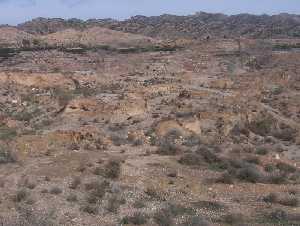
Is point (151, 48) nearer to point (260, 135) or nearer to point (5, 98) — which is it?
point (5, 98)

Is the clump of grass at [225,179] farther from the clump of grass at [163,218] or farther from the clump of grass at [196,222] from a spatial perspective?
the clump of grass at [196,222]

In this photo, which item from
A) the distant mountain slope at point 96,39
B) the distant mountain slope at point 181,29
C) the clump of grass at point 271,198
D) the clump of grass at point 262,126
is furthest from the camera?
the distant mountain slope at point 181,29

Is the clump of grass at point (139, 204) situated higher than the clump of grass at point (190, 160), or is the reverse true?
Result: the clump of grass at point (139, 204)

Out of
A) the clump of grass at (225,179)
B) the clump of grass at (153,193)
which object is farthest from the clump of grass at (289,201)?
the clump of grass at (153,193)

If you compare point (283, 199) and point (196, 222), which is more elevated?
point (196, 222)

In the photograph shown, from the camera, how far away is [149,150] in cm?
1917

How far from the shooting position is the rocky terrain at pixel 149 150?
43.0ft

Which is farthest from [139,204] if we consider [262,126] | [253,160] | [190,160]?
[262,126]

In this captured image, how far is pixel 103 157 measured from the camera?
17.5m

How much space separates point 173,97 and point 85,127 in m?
8.29

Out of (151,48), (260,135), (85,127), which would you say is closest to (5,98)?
(85,127)

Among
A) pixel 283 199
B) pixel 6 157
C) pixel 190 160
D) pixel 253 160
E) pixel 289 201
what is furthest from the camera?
pixel 253 160

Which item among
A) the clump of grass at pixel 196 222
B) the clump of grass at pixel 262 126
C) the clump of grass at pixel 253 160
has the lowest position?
the clump of grass at pixel 262 126

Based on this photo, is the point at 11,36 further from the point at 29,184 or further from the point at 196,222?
the point at 196,222
